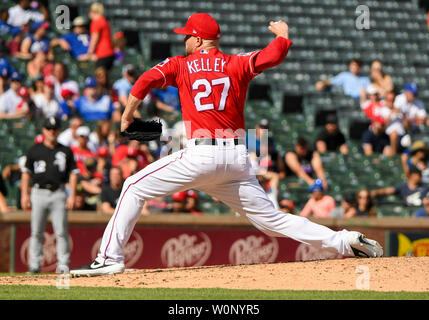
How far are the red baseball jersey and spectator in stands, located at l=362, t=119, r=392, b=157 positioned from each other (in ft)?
30.5

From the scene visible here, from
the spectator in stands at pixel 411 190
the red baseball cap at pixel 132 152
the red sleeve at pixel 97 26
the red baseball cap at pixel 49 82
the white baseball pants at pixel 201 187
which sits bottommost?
the spectator in stands at pixel 411 190

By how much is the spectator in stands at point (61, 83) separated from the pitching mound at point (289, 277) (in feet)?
23.0

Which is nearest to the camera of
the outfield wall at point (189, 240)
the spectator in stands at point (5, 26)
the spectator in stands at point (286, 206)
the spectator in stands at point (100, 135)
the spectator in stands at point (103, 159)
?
the outfield wall at point (189, 240)

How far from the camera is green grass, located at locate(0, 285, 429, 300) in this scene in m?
6.03

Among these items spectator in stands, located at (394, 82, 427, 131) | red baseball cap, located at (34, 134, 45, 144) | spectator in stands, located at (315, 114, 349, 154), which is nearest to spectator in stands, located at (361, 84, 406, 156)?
spectator in stands, located at (394, 82, 427, 131)

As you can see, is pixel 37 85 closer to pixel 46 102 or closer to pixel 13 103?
pixel 46 102

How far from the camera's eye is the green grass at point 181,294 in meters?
6.03

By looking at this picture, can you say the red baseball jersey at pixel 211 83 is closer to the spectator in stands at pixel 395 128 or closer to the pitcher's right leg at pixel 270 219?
the pitcher's right leg at pixel 270 219

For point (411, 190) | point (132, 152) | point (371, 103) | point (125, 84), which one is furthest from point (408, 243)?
point (125, 84)

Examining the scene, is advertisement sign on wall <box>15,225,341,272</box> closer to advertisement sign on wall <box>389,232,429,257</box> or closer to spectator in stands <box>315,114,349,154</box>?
advertisement sign on wall <box>389,232,429,257</box>

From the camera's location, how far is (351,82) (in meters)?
17.4

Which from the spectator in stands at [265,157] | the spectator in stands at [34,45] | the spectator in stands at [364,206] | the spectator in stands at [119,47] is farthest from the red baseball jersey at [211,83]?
the spectator in stands at [119,47]

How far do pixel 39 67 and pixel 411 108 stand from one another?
22.8ft

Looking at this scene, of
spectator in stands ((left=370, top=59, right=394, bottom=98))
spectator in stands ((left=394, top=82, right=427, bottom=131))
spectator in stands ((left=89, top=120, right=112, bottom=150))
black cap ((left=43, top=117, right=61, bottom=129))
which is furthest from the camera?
spectator in stands ((left=370, top=59, right=394, bottom=98))
